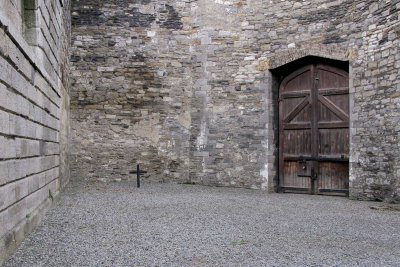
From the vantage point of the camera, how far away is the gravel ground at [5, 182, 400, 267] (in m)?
3.76

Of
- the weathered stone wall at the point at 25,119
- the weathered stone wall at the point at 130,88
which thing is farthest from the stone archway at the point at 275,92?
the weathered stone wall at the point at 25,119

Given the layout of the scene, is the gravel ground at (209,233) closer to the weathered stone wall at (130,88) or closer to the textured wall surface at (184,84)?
the textured wall surface at (184,84)

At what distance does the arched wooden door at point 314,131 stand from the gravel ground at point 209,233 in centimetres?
98

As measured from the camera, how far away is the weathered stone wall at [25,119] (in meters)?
3.42

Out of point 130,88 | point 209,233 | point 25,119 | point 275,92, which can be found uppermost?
point 130,88

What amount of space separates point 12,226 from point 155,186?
6170 millimetres

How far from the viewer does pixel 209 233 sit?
4867 mm

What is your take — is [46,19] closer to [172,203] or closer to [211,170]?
[172,203]

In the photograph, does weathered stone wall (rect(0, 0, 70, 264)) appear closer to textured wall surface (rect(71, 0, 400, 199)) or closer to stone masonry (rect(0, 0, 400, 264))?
stone masonry (rect(0, 0, 400, 264))

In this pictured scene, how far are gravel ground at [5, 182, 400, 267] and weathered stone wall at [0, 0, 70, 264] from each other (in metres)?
0.34

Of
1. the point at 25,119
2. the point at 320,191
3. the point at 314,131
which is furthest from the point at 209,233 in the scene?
the point at 314,131

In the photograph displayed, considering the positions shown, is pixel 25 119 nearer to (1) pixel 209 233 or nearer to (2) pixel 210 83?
(1) pixel 209 233

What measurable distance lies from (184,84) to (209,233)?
637cm

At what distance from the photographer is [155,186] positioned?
991 centimetres
